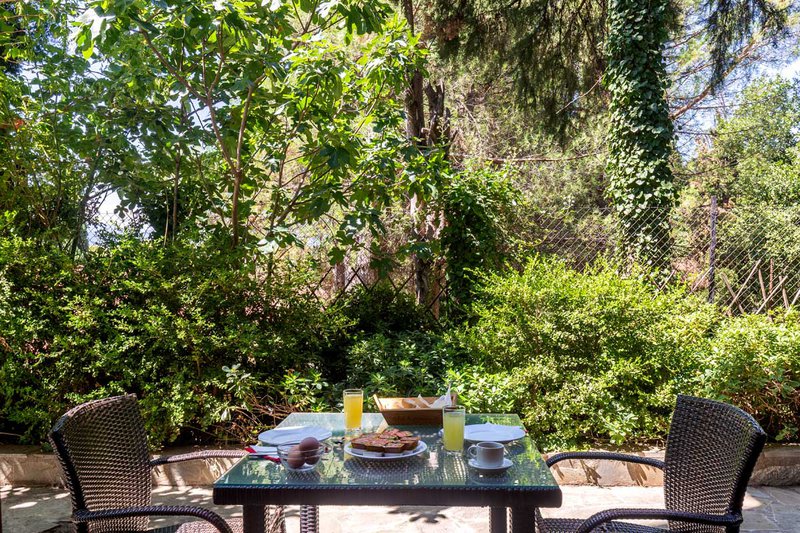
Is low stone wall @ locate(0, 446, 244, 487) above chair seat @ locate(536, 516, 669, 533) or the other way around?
the other way around

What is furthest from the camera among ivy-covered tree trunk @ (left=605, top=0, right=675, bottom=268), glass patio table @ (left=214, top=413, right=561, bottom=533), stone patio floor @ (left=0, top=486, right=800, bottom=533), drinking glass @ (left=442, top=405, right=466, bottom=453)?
ivy-covered tree trunk @ (left=605, top=0, right=675, bottom=268)

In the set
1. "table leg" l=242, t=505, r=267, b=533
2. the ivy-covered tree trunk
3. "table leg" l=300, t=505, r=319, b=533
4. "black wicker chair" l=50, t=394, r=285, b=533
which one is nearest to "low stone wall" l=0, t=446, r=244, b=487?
"table leg" l=300, t=505, r=319, b=533

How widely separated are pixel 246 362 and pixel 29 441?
1.47m

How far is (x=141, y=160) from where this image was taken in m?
4.39

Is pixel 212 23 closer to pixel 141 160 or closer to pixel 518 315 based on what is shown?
pixel 141 160

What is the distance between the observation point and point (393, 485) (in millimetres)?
1697

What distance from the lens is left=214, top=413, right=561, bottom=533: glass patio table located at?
1.68 m

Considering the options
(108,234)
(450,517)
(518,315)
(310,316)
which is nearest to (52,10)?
(108,234)

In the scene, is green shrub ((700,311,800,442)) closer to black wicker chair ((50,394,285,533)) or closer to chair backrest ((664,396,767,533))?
chair backrest ((664,396,767,533))

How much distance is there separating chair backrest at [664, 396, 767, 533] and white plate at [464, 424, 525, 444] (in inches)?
22.0

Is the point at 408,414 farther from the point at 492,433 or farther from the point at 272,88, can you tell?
the point at 272,88

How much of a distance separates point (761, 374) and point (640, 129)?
3042 mm

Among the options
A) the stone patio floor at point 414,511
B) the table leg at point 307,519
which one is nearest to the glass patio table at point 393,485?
the table leg at point 307,519

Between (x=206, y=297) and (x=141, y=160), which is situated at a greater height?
(x=141, y=160)
